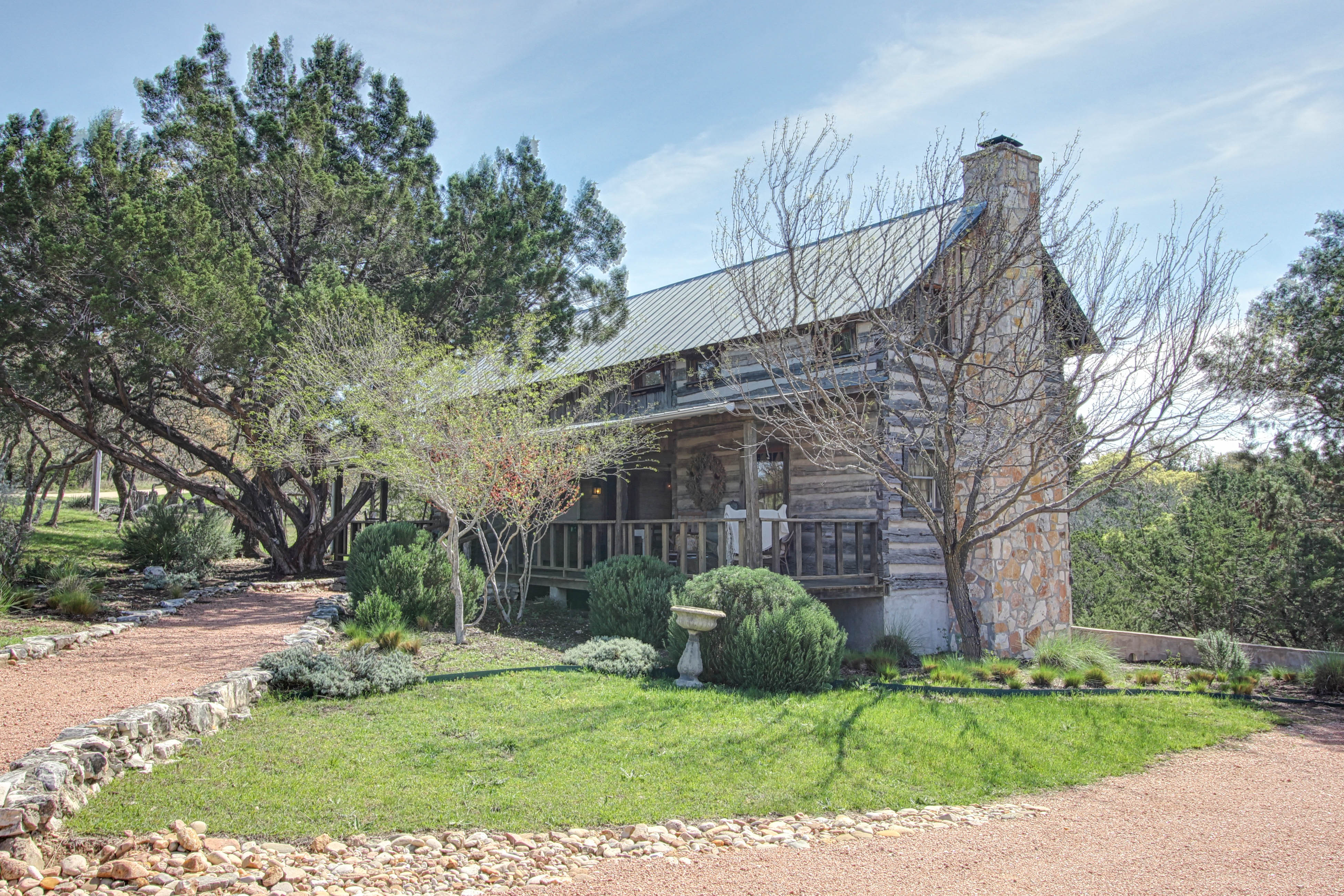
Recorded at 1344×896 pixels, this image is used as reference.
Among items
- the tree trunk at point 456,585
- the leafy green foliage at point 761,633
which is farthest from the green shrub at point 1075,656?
the tree trunk at point 456,585

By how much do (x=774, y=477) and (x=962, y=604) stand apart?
4.16 m

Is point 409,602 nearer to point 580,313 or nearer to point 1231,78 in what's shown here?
point 580,313

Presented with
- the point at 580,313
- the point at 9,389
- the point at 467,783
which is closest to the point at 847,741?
the point at 467,783

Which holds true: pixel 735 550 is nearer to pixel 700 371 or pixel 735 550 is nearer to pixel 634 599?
pixel 634 599

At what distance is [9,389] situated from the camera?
12695 millimetres

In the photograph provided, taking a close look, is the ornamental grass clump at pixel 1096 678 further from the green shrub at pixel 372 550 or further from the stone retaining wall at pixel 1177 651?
the green shrub at pixel 372 550

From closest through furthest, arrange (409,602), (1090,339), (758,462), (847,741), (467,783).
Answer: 1. (467,783)
2. (847,741)
3. (1090,339)
4. (409,602)
5. (758,462)

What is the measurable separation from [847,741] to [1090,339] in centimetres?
578

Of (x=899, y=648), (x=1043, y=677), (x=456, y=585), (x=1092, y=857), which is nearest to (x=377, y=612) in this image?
(x=456, y=585)

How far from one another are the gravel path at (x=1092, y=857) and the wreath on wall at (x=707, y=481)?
8.63 metres

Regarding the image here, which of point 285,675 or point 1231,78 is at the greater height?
point 1231,78

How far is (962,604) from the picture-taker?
32.4ft

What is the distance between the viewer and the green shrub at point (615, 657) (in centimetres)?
827

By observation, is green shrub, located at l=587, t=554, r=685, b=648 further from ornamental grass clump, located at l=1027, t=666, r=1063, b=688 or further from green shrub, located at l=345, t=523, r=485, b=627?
ornamental grass clump, located at l=1027, t=666, r=1063, b=688
